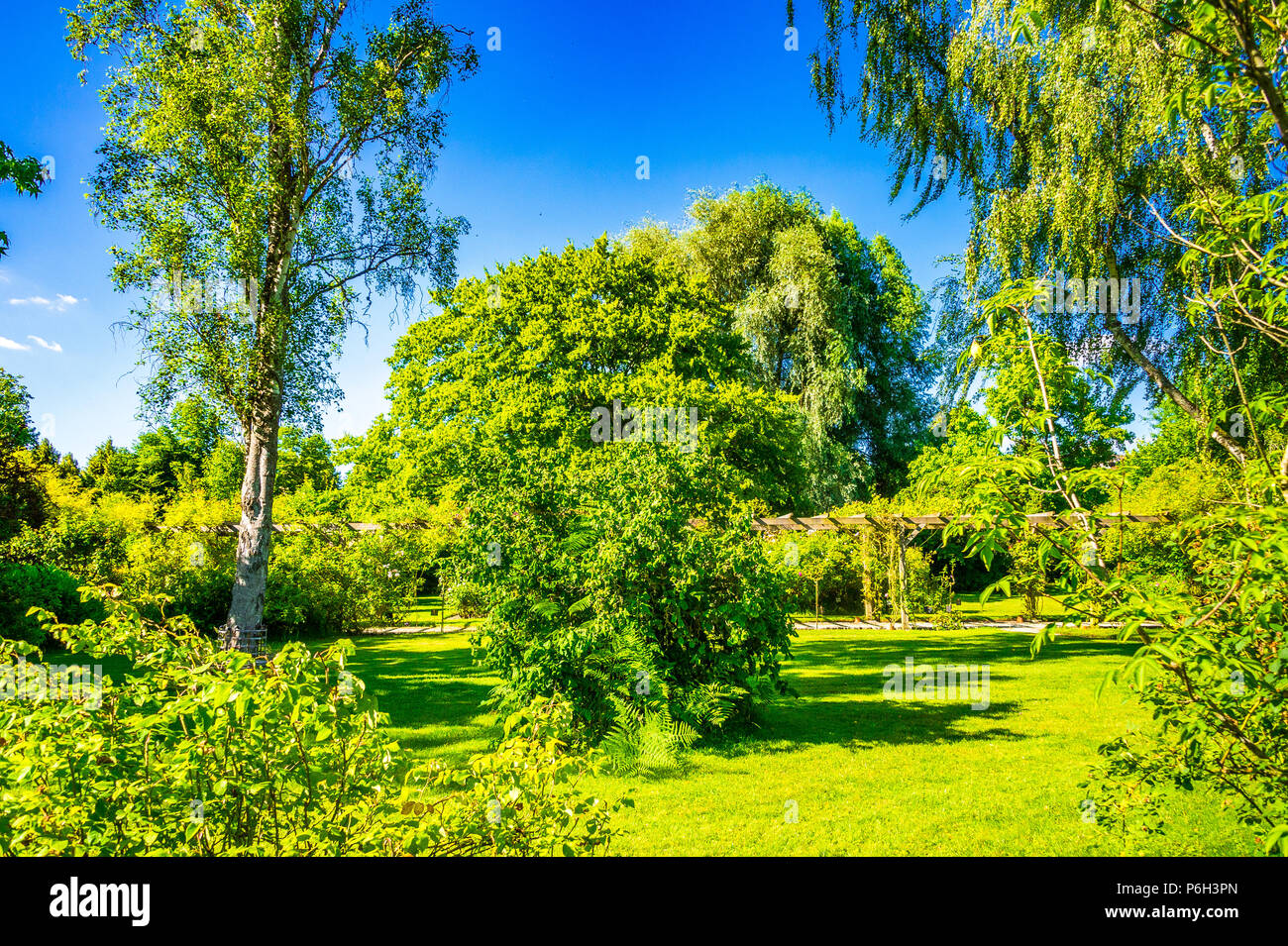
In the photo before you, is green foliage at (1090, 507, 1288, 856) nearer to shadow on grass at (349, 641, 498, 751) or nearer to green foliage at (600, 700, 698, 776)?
green foliage at (600, 700, 698, 776)

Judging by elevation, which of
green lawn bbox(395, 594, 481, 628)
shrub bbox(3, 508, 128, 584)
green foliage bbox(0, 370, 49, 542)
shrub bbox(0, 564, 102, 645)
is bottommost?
green lawn bbox(395, 594, 481, 628)

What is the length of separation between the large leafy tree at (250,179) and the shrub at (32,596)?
4.09 m

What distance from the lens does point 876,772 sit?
21.1 ft

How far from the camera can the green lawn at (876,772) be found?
4762mm

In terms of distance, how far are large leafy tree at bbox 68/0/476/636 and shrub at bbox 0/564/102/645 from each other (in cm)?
409

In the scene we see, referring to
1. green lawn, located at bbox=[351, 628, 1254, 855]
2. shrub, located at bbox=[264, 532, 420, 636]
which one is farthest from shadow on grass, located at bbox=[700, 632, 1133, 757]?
shrub, located at bbox=[264, 532, 420, 636]

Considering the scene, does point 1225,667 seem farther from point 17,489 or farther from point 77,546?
point 77,546

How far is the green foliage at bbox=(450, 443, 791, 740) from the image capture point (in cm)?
694

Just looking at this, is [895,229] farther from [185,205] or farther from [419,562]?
[419,562]

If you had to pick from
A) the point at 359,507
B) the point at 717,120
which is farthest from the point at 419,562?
the point at 717,120

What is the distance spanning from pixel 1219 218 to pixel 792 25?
20.5 feet

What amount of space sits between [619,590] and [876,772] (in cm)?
305

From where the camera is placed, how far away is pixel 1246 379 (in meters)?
9.15

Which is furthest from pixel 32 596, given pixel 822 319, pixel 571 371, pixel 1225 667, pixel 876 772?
pixel 822 319
